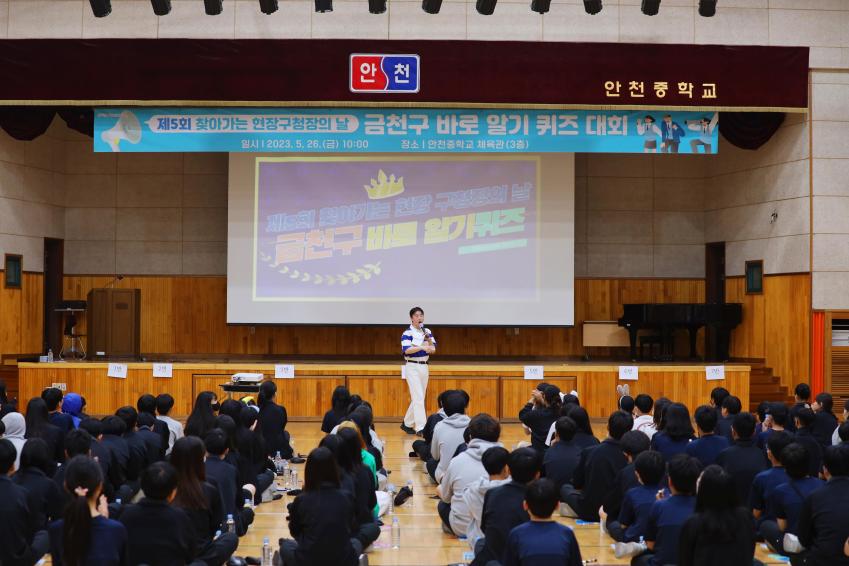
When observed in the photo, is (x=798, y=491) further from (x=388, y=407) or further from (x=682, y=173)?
(x=682, y=173)

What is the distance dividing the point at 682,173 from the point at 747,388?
16.7ft

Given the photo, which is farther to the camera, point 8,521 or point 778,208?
point 778,208

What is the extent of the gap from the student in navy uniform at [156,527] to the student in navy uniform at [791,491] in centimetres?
363

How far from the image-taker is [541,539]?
4.37 meters

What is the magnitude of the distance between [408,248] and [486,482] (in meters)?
9.50

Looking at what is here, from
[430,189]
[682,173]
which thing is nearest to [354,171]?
[430,189]

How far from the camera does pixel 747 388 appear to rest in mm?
13750

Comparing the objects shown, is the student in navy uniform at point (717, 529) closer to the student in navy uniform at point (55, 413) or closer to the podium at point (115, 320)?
the student in navy uniform at point (55, 413)

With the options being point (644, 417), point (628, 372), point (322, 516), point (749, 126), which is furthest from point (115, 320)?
point (322, 516)

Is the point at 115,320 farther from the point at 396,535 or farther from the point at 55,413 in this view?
the point at 396,535

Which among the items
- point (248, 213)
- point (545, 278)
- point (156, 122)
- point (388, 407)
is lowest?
point (388, 407)

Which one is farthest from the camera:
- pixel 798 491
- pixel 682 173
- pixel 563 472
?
pixel 682 173

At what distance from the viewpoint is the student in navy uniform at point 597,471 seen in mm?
7066

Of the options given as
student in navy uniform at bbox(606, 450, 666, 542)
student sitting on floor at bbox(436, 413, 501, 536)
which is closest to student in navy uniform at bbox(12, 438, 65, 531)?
student sitting on floor at bbox(436, 413, 501, 536)
